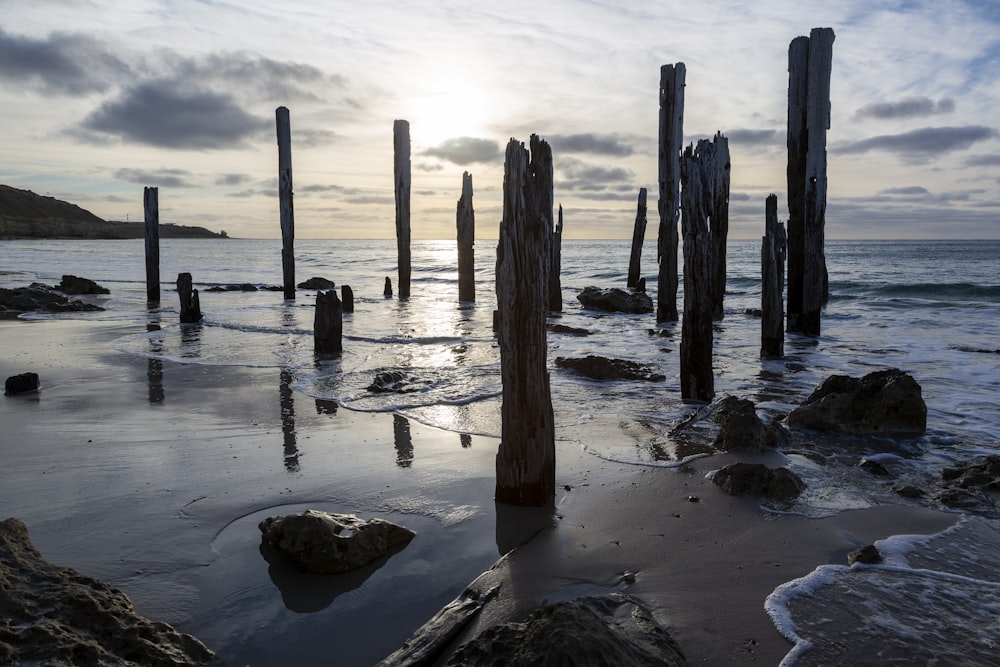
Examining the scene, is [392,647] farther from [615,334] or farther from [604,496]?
[615,334]

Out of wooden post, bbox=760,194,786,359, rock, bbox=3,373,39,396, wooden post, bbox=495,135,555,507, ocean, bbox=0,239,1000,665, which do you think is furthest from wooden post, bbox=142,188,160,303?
wooden post, bbox=495,135,555,507

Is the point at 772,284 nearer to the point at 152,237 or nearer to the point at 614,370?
the point at 614,370

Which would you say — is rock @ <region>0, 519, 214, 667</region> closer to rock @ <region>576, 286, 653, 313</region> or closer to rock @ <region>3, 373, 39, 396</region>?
rock @ <region>3, 373, 39, 396</region>

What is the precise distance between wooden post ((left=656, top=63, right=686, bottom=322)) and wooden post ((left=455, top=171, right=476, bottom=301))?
5699 mm

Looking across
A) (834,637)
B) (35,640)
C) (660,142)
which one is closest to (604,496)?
(834,637)

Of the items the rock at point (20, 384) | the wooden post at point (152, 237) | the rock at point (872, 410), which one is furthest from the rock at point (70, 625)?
the wooden post at point (152, 237)

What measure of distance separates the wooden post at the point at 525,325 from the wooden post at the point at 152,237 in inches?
594

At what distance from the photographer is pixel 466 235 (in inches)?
676

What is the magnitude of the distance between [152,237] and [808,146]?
15131 mm

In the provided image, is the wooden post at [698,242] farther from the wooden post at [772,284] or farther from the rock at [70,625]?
the rock at [70,625]

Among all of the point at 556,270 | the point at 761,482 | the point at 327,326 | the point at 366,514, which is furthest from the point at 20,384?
the point at 556,270

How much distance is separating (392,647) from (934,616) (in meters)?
2.29

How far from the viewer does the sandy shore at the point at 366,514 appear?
8.97ft

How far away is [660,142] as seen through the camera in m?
12.1
